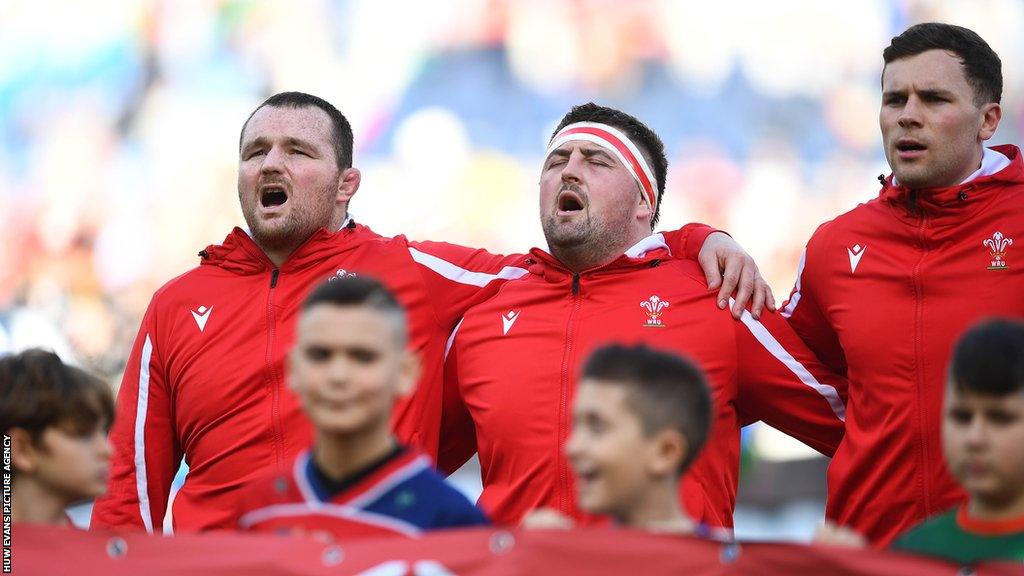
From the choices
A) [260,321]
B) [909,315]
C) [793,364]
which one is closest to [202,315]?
[260,321]

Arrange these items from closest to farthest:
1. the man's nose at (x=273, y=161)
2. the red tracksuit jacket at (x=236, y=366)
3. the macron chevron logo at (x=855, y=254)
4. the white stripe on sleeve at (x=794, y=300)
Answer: the macron chevron logo at (x=855, y=254)
the red tracksuit jacket at (x=236, y=366)
the white stripe on sleeve at (x=794, y=300)
the man's nose at (x=273, y=161)

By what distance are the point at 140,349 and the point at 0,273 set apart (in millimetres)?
7699

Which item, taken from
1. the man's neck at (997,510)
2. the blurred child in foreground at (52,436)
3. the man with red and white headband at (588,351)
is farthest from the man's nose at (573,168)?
the man's neck at (997,510)

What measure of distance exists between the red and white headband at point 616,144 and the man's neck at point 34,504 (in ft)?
6.41

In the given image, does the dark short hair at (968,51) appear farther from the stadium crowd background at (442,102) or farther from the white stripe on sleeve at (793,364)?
the stadium crowd background at (442,102)

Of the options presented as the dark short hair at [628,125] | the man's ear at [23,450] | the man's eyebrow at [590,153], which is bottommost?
the man's ear at [23,450]

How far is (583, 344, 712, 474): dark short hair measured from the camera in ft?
9.77

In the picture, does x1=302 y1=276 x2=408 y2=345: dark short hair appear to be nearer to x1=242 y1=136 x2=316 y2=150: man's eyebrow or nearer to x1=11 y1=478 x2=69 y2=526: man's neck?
x1=11 y1=478 x2=69 y2=526: man's neck

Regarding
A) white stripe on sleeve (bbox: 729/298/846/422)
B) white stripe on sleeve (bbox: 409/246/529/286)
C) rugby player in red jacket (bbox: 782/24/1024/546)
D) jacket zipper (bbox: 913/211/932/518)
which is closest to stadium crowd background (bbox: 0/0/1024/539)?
white stripe on sleeve (bbox: 409/246/529/286)

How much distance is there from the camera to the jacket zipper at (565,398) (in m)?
3.89

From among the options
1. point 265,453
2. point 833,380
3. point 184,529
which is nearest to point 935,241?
point 833,380

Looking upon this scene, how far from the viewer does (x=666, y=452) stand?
9.78 feet

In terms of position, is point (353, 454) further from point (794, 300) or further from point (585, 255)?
point (794, 300)

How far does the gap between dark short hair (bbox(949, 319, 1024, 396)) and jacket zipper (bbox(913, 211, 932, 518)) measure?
0.76 meters
